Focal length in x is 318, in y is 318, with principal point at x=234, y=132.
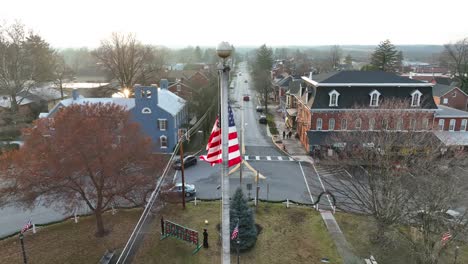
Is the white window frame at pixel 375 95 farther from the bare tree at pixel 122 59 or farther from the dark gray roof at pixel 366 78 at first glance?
the bare tree at pixel 122 59

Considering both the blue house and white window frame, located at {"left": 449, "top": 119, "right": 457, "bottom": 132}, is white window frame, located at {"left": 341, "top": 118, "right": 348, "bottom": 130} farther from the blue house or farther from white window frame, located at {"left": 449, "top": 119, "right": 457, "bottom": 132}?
the blue house

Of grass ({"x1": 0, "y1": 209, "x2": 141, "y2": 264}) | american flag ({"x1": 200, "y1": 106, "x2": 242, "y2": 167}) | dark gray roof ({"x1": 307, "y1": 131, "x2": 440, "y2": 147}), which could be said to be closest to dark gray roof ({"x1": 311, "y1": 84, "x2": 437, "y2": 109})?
dark gray roof ({"x1": 307, "y1": 131, "x2": 440, "y2": 147})

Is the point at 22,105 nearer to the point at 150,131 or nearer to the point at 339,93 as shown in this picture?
the point at 150,131

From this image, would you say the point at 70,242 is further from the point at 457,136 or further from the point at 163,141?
the point at 457,136

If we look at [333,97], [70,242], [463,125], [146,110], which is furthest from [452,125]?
[70,242]

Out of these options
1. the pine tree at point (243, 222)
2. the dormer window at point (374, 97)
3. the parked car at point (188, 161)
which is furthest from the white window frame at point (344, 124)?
the pine tree at point (243, 222)

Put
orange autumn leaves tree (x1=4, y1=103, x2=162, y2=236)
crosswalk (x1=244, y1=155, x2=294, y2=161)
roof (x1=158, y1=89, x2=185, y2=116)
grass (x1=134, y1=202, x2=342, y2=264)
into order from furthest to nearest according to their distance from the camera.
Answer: roof (x1=158, y1=89, x2=185, y2=116), crosswalk (x1=244, y1=155, x2=294, y2=161), grass (x1=134, y1=202, x2=342, y2=264), orange autumn leaves tree (x1=4, y1=103, x2=162, y2=236)

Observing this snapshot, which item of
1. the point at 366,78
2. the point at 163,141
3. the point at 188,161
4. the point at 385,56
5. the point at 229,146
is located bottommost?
the point at 188,161
